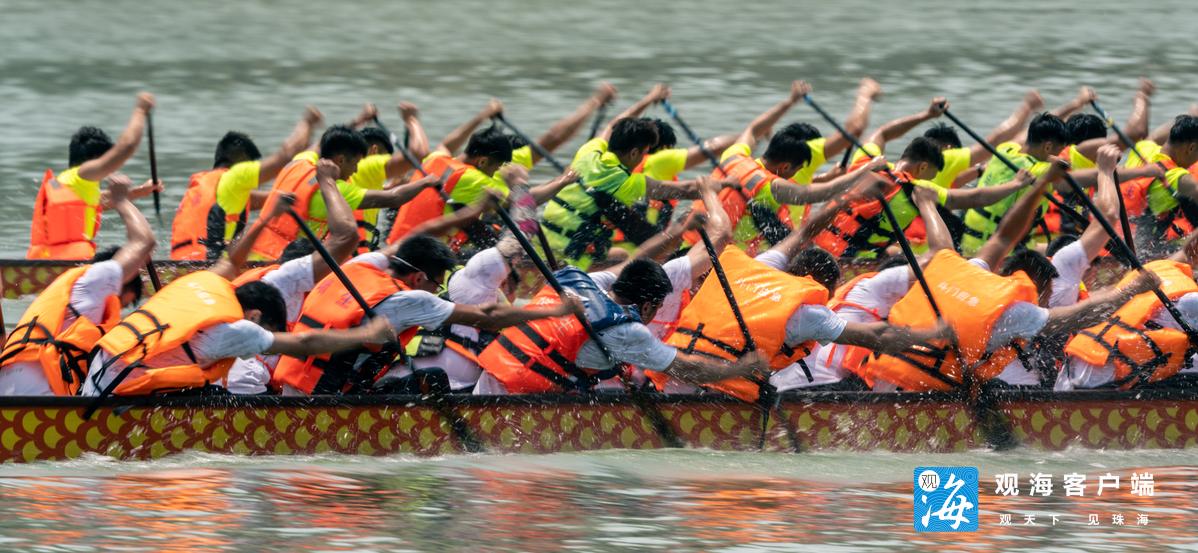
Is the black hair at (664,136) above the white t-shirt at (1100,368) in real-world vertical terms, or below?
above

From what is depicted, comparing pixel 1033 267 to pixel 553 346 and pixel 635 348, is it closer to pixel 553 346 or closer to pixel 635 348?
pixel 635 348

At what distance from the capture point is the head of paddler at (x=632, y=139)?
33.0ft

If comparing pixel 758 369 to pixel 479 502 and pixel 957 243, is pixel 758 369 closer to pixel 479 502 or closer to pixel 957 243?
pixel 479 502

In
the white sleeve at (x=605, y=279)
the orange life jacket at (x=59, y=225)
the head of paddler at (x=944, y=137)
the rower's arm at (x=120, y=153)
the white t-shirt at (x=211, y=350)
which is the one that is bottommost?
Answer: the white t-shirt at (x=211, y=350)

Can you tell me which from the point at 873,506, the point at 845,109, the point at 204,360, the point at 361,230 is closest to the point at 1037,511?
the point at 873,506

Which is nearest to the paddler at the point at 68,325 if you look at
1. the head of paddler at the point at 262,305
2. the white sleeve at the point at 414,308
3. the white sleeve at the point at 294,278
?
the head of paddler at the point at 262,305

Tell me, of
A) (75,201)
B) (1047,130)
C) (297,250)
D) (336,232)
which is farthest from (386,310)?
(1047,130)

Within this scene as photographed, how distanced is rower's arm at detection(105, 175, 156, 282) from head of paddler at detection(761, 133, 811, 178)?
3512mm

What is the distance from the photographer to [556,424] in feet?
25.1

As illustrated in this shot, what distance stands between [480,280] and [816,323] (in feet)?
4.32

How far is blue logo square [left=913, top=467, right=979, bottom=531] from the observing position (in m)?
6.80

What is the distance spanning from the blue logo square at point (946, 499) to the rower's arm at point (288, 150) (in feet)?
13.9

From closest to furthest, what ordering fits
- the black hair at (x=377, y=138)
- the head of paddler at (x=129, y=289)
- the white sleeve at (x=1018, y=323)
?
1. the head of paddler at (x=129, y=289)
2. the white sleeve at (x=1018, y=323)
3. the black hair at (x=377, y=138)

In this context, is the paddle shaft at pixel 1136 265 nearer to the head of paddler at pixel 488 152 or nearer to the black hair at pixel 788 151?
the black hair at pixel 788 151
